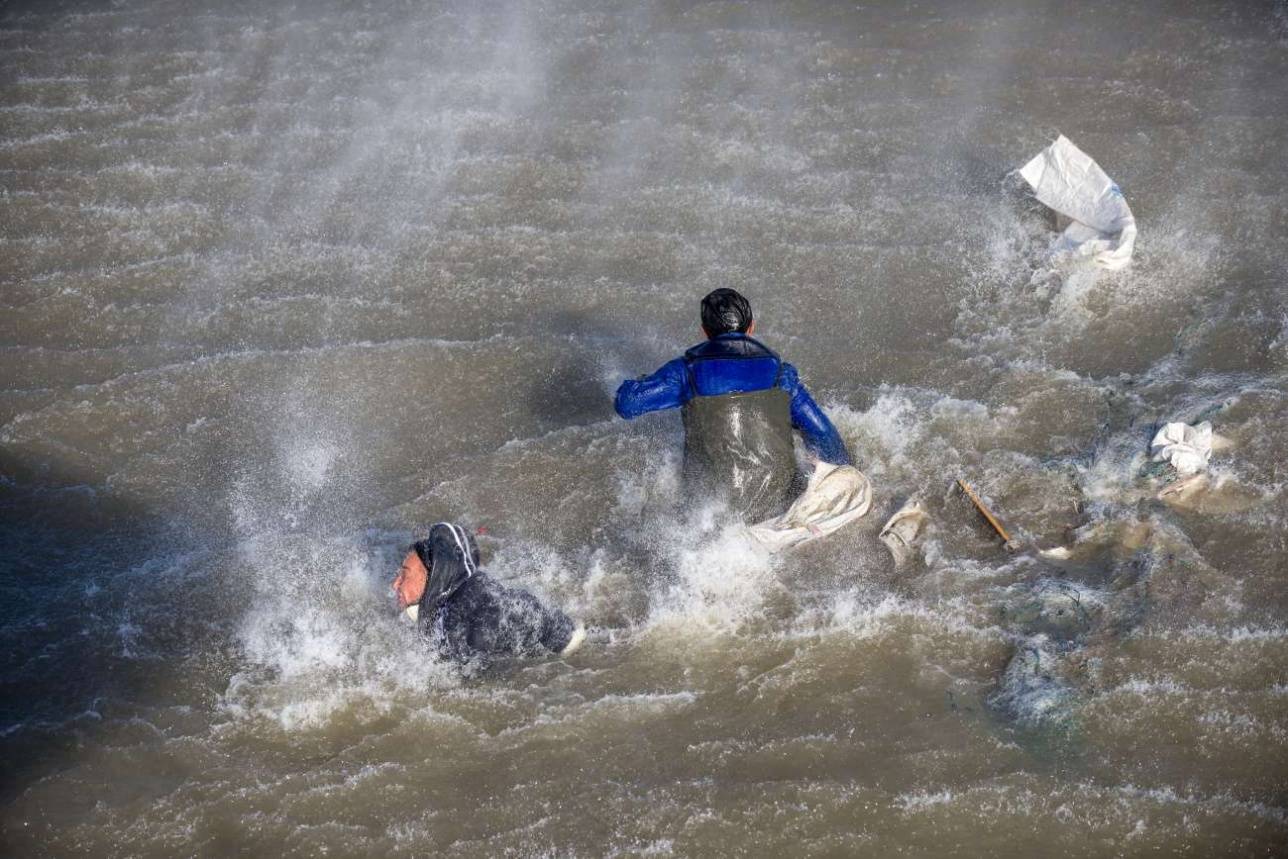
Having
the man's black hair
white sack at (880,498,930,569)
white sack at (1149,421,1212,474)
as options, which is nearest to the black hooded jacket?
the man's black hair

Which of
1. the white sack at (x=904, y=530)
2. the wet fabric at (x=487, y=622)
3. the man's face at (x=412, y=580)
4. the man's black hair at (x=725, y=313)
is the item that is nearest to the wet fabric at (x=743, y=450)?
the man's black hair at (x=725, y=313)

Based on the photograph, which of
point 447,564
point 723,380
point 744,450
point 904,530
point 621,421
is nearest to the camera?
point 447,564

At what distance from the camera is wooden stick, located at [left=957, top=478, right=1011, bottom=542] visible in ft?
16.9

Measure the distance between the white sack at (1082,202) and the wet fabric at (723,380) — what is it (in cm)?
282

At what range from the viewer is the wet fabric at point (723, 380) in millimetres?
4758

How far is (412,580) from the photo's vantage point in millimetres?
4590

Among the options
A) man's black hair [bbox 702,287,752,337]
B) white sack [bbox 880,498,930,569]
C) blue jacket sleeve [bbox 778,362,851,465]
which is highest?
man's black hair [bbox 702,287,752,337]

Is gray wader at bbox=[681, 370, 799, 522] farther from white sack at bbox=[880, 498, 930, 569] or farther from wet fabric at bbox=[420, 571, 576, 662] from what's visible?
wet fabric at bbox=[420, 571, 576, 662]

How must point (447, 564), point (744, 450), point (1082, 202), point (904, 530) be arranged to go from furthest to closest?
point (1082, 202) < point (904, 530) < point (744, 450) < point (447, 564)

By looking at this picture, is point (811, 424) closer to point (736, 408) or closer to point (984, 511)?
point (736, 408)

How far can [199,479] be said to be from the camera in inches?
239

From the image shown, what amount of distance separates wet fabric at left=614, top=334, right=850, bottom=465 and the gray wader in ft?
0.12

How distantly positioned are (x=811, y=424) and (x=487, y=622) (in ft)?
5.35

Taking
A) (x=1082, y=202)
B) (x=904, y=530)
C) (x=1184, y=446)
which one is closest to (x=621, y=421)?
(x=904, y=530)
